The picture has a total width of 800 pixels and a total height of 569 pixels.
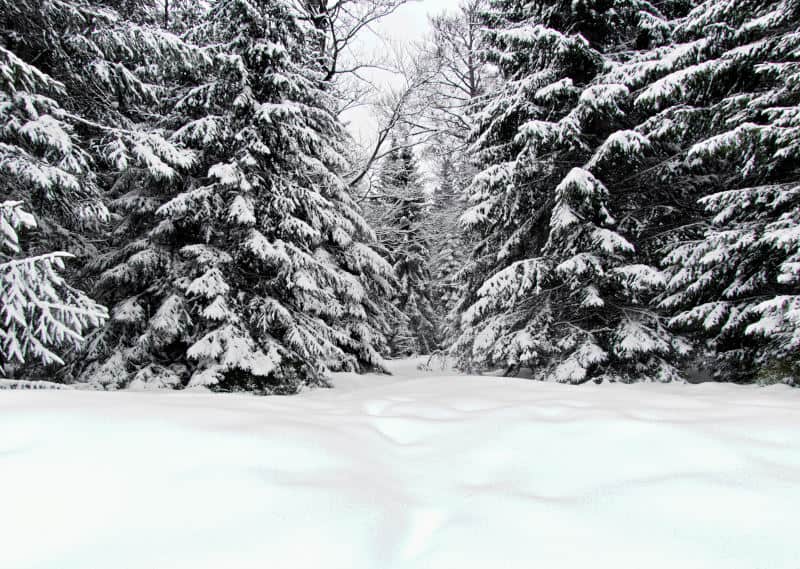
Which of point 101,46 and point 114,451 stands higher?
point 101,46

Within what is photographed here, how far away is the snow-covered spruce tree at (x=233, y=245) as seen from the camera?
6980 mm

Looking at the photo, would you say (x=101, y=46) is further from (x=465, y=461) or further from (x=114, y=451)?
(x=465, y=461)

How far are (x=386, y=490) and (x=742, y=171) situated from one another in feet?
22.0

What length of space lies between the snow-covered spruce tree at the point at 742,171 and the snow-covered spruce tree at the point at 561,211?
663 mm

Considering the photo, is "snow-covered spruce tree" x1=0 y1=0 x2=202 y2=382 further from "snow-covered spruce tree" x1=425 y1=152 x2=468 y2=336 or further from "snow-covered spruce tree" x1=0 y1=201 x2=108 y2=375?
"snow-covered spruce tree" x1=425 y1=152 x2=468 y2=336

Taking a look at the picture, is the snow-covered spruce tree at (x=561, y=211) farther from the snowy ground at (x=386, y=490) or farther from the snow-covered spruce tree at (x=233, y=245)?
the snowy ground at (x=386, y=490)

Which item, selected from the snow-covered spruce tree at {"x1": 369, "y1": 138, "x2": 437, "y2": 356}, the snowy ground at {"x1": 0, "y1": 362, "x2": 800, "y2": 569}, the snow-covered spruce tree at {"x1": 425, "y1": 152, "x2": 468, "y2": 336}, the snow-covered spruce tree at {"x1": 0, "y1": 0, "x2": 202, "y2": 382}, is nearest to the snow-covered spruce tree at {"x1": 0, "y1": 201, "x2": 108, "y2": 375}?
the snow-covered spruce tree at {"x1": 0, "y1": 0, "x2": 202, "y2": 382}

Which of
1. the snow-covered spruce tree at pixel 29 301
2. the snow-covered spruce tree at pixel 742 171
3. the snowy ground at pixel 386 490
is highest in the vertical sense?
the snow-covered spruce tree at pixel 742 171

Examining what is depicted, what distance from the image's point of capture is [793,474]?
191 cm

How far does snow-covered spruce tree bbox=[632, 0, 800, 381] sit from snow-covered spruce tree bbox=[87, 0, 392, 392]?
600 centimetres

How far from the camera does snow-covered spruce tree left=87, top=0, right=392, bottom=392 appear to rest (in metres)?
6.98

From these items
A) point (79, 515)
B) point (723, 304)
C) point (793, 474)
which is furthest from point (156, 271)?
point (723, 304)

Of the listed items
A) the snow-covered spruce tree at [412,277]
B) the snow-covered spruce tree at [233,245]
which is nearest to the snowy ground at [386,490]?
the snow-covered spruce tree at [233,245]

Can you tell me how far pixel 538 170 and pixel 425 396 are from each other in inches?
222
